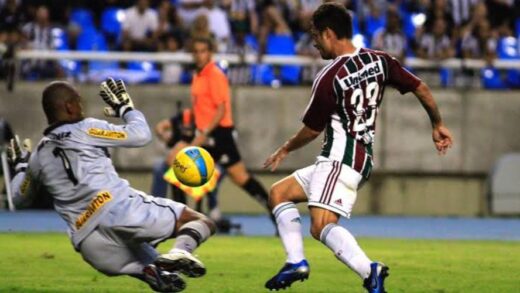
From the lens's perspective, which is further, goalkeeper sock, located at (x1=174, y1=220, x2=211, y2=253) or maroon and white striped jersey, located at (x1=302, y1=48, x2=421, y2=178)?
maroon and white striped jersey, located at (x1=302, y1=48, x2=421, y2=178)

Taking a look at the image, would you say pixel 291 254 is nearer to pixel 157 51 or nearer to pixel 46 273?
pixel 46 273

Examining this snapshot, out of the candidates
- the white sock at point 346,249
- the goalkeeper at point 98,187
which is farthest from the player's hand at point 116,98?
the white sock at point 346,249

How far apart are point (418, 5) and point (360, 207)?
11.3 ft

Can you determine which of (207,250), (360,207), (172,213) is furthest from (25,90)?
(172,213)

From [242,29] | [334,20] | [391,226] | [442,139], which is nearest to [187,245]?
[334,20]

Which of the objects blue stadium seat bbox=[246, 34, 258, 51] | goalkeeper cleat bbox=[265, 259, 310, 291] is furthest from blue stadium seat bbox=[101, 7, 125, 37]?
goalkeeper cleat bbox=[265, 259, 310, 291]

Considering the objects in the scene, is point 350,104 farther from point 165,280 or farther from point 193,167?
point 193,167

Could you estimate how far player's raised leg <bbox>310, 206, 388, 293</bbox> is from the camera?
29.8ft

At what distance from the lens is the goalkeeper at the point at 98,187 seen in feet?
31.0

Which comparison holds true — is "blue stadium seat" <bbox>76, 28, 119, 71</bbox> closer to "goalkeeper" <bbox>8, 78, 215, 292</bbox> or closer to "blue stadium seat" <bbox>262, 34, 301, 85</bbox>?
"blue stadium seat" <bbox>262, 34, 301, 85</bbox>

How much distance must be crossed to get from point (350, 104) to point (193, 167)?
1.86 m

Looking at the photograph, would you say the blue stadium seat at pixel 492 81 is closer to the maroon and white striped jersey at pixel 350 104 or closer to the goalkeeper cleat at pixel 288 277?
the maroon and white striped jersey at pixel 350 104

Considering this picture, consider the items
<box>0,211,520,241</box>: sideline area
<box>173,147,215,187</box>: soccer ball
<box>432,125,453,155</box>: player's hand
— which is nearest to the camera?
<box>432,125,453,155</box>: player's hand

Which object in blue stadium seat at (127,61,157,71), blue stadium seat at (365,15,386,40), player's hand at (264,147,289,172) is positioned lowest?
blue stadium seat at (127,61,157,71)
